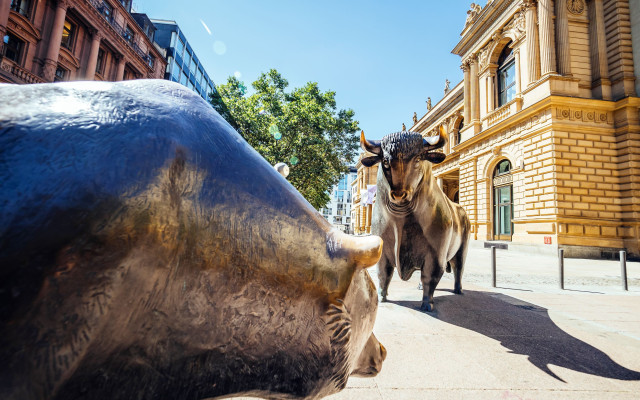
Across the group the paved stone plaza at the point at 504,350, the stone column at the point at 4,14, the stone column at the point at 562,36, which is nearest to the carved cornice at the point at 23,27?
the stone column at the point at 4,14

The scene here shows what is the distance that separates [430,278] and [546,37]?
18.9 m

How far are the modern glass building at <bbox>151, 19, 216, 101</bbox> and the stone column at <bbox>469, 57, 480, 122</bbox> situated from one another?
86.1 ft

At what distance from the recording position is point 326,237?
88 cm

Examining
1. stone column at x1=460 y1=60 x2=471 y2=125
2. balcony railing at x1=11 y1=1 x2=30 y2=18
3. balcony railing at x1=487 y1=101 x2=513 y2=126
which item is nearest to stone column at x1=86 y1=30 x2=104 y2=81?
balcony railing at x1=11 y1=1 x2=30 y2=18

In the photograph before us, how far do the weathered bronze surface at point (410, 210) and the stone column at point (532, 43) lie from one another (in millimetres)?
17670

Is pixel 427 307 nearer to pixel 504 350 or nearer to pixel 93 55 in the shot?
pixel 504 350

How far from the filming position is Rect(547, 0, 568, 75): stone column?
15477mm

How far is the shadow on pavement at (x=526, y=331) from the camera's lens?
2.12 m

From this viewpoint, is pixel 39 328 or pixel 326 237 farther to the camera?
pixel 326 237

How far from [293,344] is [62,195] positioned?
627 millimetres

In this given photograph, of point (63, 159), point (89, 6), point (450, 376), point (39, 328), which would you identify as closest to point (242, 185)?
point (63, 159)

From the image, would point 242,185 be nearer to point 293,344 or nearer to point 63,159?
point 63,159

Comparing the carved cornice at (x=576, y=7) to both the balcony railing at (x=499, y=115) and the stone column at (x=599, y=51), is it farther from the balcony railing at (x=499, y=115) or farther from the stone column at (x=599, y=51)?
the balcony railing at (x=499, y=115)

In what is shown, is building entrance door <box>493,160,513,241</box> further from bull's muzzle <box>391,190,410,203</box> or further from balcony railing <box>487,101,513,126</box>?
bull's muzzle <box>391,190,410,203</box>
